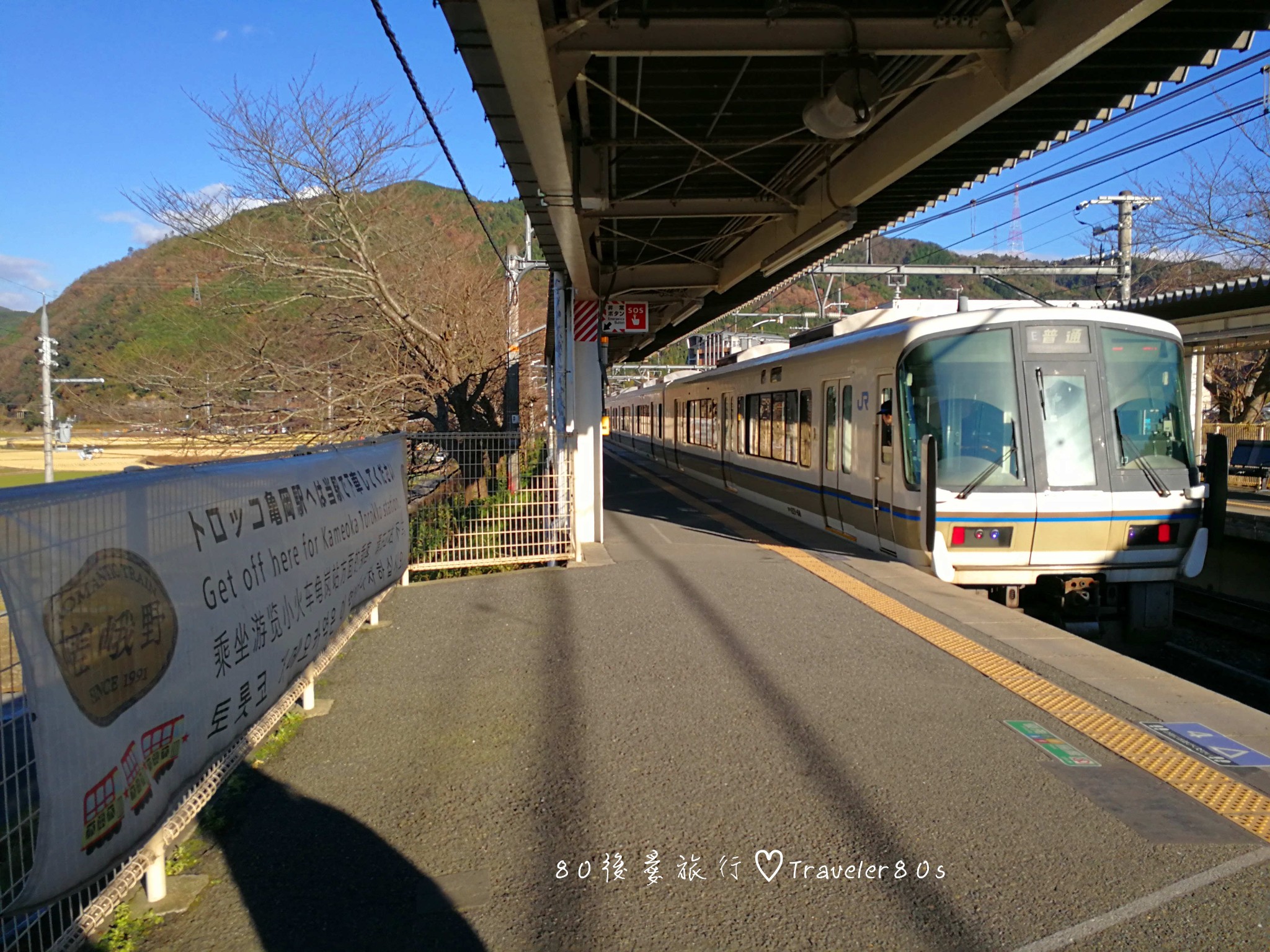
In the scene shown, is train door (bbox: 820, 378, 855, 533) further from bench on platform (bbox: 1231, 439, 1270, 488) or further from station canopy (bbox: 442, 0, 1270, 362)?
bench on platform (bbox: 1231, 439, 1270, 488)

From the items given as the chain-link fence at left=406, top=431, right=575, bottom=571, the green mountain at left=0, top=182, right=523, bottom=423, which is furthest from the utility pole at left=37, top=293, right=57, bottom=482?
the chain-link fence at left=406, top=431, right=575, bottom=571

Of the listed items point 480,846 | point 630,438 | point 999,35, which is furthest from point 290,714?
point 630,438

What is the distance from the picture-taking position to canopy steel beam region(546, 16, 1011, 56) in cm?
571

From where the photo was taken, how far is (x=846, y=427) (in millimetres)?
10664

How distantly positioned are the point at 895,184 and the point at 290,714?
785 centimetres

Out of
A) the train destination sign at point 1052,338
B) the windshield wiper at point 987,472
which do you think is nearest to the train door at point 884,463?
the windshield wiper at point 987,472

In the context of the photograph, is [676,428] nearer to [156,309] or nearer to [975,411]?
[156,309]

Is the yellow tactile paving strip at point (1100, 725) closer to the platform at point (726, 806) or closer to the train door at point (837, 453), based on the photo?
the platform at point (726, 806)

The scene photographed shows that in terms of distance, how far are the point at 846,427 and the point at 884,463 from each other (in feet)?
4.44

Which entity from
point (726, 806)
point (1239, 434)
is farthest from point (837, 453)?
point (1239, 434)

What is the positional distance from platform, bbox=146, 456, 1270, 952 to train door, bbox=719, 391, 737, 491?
10.1 m

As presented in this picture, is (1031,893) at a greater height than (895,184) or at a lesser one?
lesser

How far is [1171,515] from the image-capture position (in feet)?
27.9

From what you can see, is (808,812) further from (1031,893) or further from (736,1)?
(736,1)
